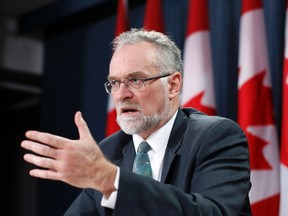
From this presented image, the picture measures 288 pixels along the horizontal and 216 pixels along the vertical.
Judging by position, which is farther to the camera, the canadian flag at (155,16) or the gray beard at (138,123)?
the canadian flag at (155,16)

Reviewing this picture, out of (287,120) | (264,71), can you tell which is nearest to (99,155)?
(287,120)

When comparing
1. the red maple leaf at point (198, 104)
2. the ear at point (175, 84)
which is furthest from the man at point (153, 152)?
the red maple leaf at point (198, 104)

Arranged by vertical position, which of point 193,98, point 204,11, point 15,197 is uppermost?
point 204,11

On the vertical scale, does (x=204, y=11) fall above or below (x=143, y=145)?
above

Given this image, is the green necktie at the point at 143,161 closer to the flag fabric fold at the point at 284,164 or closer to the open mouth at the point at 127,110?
the open mouth at the point at 127,110

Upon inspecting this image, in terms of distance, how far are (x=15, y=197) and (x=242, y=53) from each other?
4241mm

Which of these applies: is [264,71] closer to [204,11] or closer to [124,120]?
[204,11]

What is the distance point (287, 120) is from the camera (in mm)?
2969

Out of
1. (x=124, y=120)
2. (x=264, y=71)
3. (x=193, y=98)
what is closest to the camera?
(x=124, y=120)

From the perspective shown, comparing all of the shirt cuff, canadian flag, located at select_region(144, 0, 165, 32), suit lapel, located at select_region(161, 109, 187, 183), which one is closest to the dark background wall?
canadian flag, located at select_region(144, 0, 165, 32)

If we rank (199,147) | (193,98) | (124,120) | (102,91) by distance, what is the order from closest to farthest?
(199,147) → (124,120) → (193,98) → (102,91)

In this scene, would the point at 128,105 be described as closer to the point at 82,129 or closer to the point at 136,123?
the point at 136,123

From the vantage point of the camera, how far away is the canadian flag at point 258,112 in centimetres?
308

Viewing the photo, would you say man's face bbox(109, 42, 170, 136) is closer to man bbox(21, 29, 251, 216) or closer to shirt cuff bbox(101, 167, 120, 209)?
man bbox(21, 29, 251, 216)
